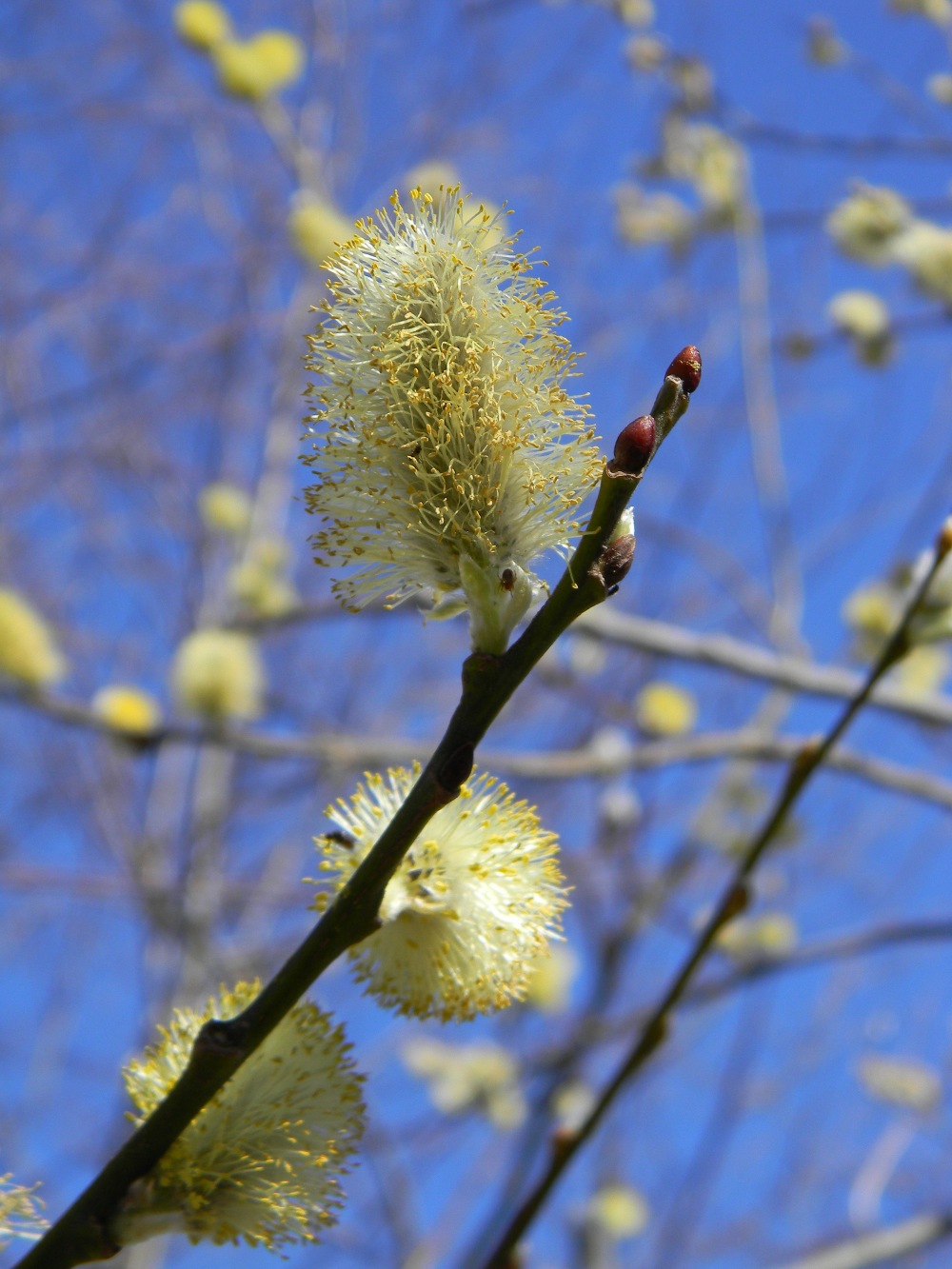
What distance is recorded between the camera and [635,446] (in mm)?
527

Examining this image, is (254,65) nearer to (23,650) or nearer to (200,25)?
(200,25)

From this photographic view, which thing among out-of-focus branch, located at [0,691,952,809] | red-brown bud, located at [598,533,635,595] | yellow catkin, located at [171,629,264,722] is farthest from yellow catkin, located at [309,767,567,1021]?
yellow catkin, located at [171,629,264,722]

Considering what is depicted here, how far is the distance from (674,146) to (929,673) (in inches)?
69.3

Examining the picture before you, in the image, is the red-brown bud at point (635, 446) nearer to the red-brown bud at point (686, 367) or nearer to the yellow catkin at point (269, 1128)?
the red-brown bud at point (686, 367)

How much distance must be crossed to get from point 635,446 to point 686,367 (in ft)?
0.18

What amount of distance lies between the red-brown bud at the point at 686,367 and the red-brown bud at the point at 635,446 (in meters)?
0.04

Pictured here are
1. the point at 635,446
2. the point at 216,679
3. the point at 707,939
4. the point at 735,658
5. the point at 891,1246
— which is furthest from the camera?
the point at 216,679

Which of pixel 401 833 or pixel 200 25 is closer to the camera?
pixel 401 833

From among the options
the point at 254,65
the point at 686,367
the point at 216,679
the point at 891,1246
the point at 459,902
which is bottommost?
the point at 459,902

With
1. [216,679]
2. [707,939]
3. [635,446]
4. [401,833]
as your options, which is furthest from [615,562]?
[216,679]

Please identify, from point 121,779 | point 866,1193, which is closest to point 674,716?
point 866,1193

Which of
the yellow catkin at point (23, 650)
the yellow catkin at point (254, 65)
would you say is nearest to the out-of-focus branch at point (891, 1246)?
the yellow catkin at point (23, 650)

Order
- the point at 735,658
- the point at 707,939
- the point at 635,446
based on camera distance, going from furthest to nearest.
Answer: the point at 735,658 → the point at 707,939 → the point at 635,446

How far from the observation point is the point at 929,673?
3398 millimetres
